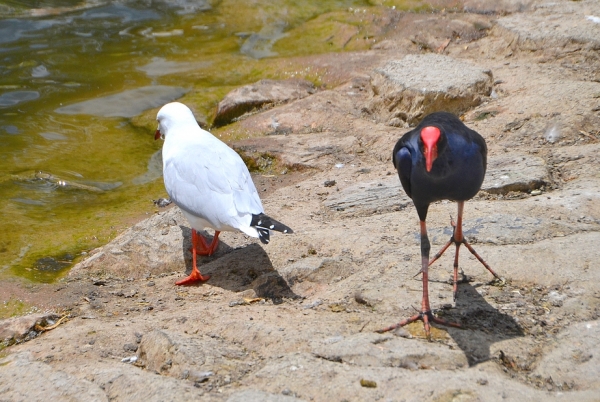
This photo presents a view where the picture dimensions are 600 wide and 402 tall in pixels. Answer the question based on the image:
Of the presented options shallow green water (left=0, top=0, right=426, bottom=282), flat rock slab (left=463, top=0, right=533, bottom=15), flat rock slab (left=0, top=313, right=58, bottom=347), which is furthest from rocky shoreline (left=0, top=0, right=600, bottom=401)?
flat rock slab (left=463, top=0, right=533, bottom=15)

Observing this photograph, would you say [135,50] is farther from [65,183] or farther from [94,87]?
[65,183]

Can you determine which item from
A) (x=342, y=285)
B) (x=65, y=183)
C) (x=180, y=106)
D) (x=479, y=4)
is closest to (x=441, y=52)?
(x=479, y=4)

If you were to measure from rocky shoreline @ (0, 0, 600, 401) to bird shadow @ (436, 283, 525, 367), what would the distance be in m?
0.01

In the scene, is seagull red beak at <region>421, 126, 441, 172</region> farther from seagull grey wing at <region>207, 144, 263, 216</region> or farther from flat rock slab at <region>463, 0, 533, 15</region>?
flat rock slab at <region>463, 0, 533, 15</region>

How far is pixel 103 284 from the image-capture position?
4.48 metres

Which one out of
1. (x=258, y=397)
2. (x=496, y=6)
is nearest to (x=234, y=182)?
(x=258, y=397)

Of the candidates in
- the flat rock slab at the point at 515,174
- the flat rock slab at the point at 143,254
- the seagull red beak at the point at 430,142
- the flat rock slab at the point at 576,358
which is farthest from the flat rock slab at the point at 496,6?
the flat rock slab at the point at 576,358

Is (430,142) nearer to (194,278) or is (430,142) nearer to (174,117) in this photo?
(194,278)

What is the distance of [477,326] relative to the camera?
338cm

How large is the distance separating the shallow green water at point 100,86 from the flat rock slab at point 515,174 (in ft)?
9.07

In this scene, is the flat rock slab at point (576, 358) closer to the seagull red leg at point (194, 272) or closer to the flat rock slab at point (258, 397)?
the flat rock slab at point (258, 397)

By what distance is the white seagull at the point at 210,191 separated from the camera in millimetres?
4141

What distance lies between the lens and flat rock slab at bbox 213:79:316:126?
717 cm

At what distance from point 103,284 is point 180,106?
1.56 m
